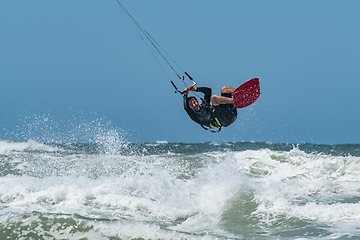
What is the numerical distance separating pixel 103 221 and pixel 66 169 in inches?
235

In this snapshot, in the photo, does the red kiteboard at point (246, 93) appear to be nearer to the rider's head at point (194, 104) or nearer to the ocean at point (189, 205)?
the rider's head at point (194, 104)

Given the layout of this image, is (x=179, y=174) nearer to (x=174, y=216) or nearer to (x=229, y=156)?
(x=229, y=156)

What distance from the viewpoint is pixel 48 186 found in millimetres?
5238

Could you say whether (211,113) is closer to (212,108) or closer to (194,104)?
(212,108)

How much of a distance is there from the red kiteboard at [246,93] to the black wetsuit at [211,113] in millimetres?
236

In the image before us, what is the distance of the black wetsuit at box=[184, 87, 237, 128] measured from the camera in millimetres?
5520

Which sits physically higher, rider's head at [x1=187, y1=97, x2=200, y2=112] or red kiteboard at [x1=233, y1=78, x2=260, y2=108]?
rider's head at [x1=187, y1=97, x2=200, y2=112]

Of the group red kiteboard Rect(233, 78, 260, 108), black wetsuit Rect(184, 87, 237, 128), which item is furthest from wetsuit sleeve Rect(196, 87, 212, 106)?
red kiteboard Rect(233, 78, 260, 108)

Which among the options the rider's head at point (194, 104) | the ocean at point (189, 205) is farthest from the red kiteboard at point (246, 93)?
the ocean at point (189, 205)

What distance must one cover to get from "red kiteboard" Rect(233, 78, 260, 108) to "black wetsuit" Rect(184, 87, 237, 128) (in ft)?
0.77

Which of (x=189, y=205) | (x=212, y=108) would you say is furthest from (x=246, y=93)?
(x=189, y=205)

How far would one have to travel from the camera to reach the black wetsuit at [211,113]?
552cm

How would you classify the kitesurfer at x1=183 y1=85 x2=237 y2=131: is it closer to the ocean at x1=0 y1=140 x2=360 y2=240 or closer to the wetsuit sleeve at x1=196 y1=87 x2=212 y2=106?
the wetsuit sleeve at x1=196 y1=87 x2=212 y2=106

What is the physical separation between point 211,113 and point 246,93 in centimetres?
74
